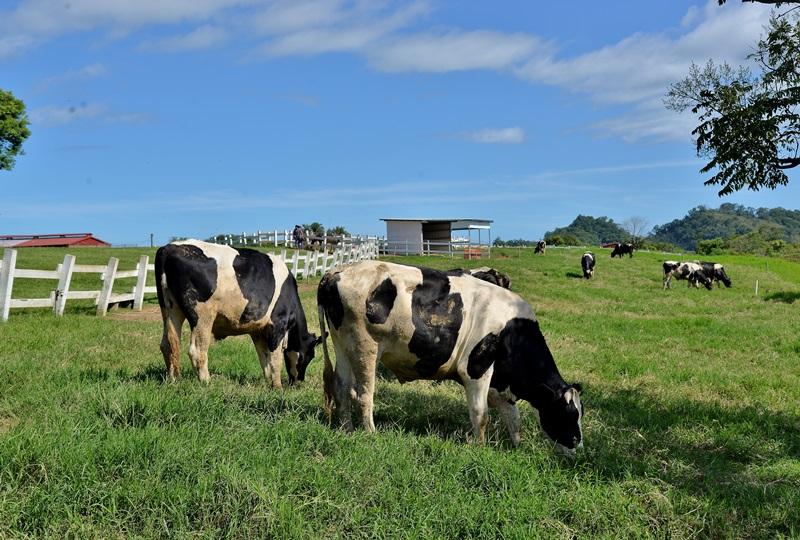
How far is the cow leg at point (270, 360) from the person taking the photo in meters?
9.39

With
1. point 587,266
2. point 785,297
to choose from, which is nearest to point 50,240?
point 587,266

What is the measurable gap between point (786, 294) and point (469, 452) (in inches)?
1034

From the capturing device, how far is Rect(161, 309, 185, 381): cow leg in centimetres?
852

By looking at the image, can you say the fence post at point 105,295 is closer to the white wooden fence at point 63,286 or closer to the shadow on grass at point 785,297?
the white wooden fence at point 63,286

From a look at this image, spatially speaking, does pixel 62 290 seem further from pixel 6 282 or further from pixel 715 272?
pixel 715 272

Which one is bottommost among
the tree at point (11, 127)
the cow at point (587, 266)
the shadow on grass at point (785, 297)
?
the shadow on grass at point (785, 297)

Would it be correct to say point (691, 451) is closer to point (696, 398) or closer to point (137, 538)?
point (696, 398)

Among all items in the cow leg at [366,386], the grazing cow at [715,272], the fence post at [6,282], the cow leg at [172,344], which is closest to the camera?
the cow leg at [366,386]

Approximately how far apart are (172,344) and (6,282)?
23.8 ft

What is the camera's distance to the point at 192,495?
4719 mm

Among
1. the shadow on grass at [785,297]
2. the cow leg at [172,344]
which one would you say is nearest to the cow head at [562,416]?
the cow leg at [172,344]

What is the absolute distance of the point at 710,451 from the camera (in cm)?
739

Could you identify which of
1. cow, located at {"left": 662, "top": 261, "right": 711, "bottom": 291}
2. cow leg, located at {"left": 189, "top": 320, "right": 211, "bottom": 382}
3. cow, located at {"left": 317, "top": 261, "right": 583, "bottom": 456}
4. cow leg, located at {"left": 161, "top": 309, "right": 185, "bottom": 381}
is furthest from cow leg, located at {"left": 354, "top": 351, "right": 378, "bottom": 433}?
cow, located at {"left": 662, "top": 261, "right": 711, "bottom": 291}

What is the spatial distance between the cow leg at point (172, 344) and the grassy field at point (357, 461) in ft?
1.12
